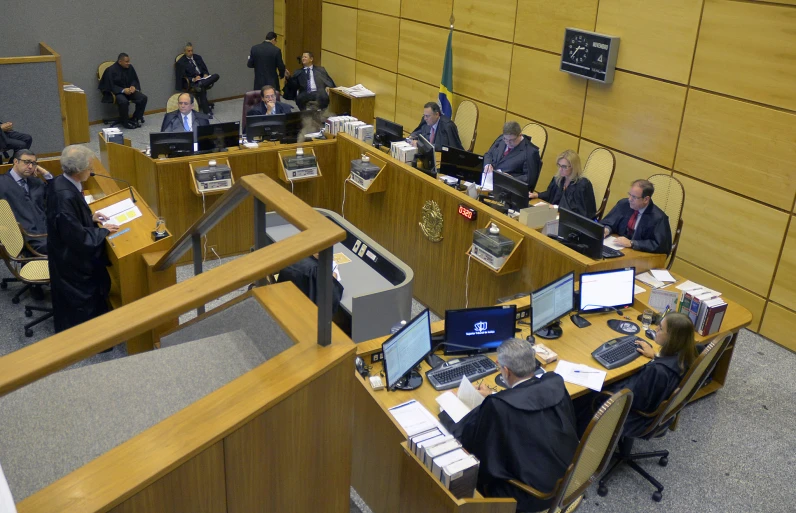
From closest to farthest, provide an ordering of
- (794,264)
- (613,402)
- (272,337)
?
(272,337), (613,402), (794,264)

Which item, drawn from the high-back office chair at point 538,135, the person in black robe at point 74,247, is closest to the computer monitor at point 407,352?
the person in black robe at point 74,247

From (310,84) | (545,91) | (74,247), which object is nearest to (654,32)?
(545,91)

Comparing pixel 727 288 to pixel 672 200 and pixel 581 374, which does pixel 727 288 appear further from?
pixel 581 374

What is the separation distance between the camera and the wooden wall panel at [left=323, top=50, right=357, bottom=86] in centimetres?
1122

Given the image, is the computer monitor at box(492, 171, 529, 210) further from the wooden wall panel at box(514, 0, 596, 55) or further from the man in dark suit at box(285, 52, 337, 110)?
the man in dark suit at box(285, 52, 337, 110)

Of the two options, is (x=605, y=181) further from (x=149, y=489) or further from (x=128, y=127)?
(x=128, y=127)

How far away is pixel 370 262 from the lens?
5.54 metres

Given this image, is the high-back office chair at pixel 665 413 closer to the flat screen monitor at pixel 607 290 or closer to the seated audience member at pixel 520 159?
the flat screen monitor at pixel 607 290

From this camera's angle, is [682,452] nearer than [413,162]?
Yes

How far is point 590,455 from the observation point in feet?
11.4

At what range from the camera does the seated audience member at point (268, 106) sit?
8.23 m

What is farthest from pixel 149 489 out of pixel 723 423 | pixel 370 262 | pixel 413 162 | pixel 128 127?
pixel 128 127

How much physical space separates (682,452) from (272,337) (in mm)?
3181

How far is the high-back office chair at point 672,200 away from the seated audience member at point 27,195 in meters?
5.34
